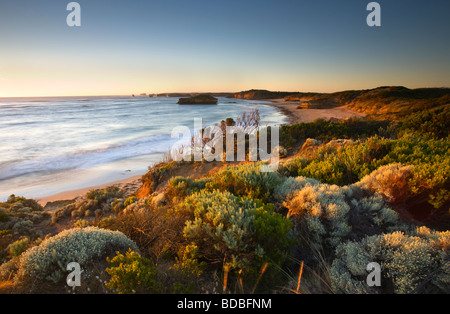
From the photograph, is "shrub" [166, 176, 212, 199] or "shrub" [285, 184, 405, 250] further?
"shrub" [166, 176, 212, 199]

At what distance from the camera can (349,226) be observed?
303 centimetres

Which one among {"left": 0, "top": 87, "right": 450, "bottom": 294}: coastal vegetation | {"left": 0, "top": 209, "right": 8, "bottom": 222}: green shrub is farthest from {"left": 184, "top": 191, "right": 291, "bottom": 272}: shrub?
{"left": 0, "top": 209, "right": 8, "bottom": 222}: green shrub

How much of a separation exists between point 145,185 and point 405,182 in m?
8.30

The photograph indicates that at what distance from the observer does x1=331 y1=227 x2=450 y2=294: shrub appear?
7.04ft

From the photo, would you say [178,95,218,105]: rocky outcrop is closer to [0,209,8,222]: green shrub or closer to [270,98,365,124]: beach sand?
[270,98,365,124]: beach sand

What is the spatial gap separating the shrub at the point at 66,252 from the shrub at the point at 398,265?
2650mm

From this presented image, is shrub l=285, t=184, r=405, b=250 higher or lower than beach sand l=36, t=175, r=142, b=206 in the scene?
higher

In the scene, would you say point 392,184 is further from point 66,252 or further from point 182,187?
point 66,252

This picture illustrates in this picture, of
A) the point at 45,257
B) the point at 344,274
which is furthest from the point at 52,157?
the point at 344,274

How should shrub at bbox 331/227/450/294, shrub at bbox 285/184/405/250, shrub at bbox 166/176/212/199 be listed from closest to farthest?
shrub at bbox 331/227/450/294
shrub at bbox 285/184/405/250
shrub at bbox 166/176/212/199

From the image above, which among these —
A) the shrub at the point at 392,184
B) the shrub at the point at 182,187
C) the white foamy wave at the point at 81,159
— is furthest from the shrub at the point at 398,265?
the white foamy wave at the point at 81,159

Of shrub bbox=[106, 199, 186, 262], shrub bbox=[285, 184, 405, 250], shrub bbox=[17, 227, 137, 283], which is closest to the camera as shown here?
shrub bbox=[17, 227, 137, 283]

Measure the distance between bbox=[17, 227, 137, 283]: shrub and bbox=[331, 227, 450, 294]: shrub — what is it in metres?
2.65
